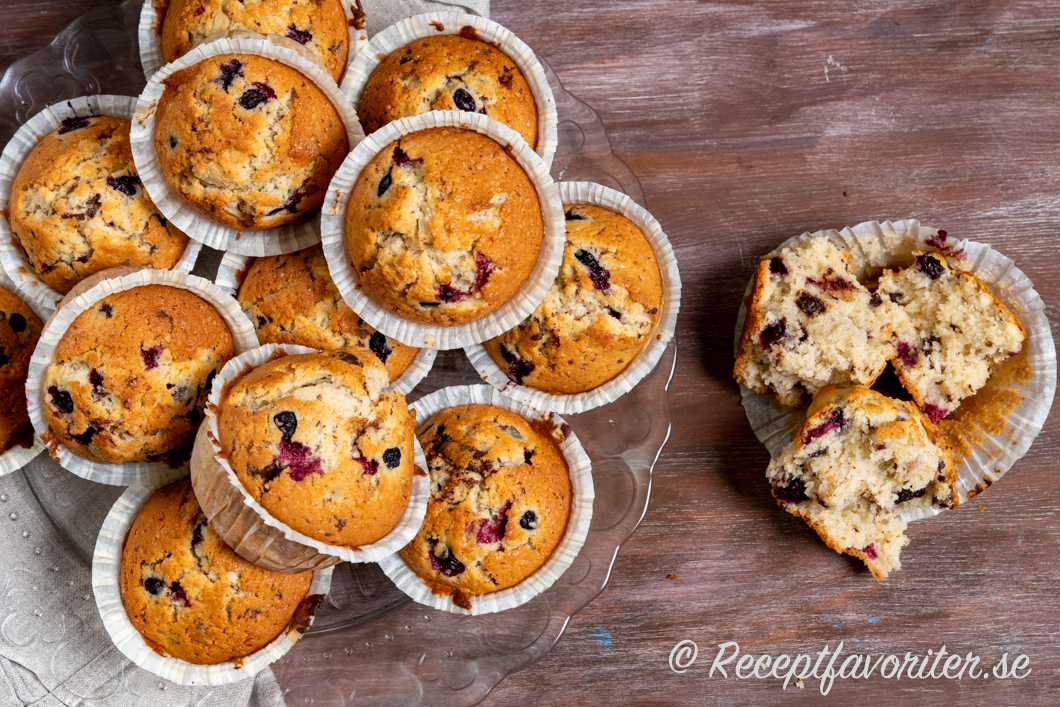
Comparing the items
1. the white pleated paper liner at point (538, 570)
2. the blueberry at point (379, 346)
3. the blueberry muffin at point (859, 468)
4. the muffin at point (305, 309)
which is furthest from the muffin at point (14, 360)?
the blueberry muffin at point (859, 468)

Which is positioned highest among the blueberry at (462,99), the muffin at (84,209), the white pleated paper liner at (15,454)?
the blueberry at (462,99)

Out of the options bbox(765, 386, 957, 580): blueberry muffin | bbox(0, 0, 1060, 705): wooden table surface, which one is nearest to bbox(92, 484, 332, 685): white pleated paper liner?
bbox(0, 0, 1060, 705): wooden table surface

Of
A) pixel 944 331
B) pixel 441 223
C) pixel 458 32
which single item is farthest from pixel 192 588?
pixel 944 331

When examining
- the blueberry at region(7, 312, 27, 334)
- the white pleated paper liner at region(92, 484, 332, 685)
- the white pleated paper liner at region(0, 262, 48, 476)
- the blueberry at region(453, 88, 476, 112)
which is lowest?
the white pleated paper liner at region(92, 484, 332, 685)

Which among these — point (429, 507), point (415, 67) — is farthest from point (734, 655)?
point (415, 67)

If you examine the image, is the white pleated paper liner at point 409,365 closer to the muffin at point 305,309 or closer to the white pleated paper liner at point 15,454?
the muffin at point 305,309

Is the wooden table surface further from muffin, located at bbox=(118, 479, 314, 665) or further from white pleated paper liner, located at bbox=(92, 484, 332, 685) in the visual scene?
muffin, located at bbox=(118, 479, 314, 665)
